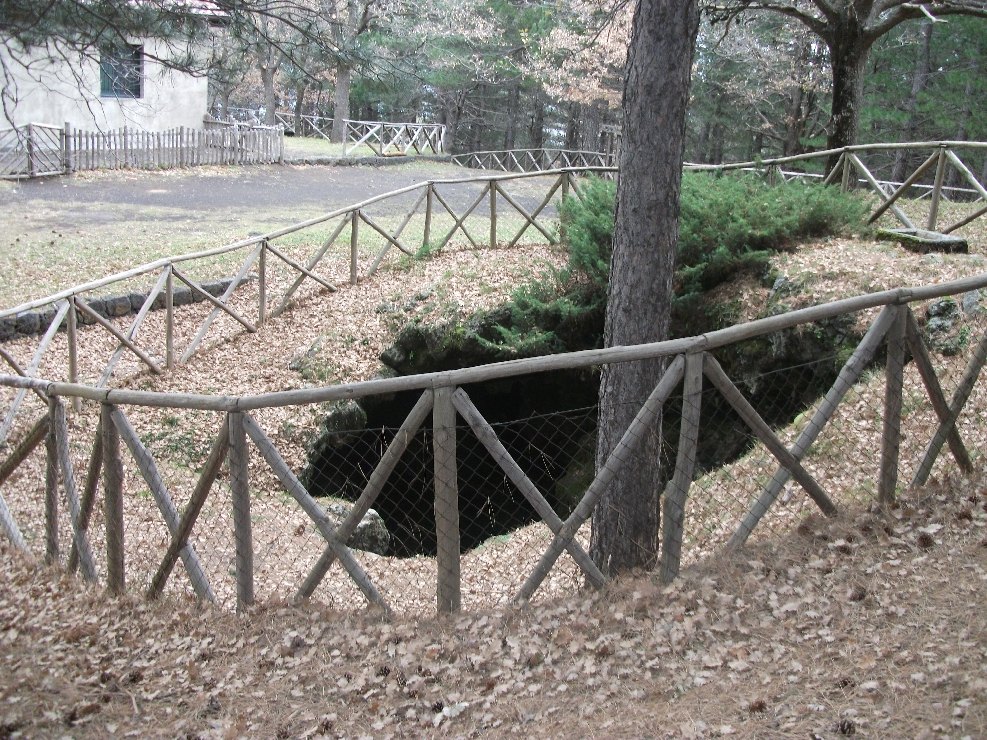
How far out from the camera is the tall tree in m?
13.3

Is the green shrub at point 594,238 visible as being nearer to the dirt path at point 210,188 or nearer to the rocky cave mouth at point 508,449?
the rocky cave mouth at point 508,449

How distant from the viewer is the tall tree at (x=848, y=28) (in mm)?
13305

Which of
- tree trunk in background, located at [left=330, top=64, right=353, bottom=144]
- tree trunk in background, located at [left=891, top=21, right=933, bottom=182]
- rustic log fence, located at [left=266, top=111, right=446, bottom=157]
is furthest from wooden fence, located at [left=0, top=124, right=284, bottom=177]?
tree trunk in background, located at [left=891, top=21, right=933, bottom=182]

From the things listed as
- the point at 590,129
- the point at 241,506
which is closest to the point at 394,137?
the point at 590,129

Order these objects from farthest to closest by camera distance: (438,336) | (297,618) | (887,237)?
(438,336) → (887,237) → (297,618)

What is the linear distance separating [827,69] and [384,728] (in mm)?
23294

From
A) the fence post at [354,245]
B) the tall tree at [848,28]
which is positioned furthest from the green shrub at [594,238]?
the tall tree at [848,28]

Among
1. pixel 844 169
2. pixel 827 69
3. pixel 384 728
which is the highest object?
pixel 827 69

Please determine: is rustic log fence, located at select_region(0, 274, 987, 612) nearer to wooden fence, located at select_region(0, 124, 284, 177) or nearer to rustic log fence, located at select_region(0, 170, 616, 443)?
rustic log fence, located at select_region(0, 170, 616, 443)

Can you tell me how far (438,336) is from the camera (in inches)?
466

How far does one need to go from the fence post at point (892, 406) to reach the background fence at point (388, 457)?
12 millimetres

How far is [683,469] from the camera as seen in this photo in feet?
15.5

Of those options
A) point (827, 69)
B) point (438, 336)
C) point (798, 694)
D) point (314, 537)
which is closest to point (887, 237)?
point (438, 336)

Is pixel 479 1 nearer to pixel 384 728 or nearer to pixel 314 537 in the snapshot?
pixel 314 537
